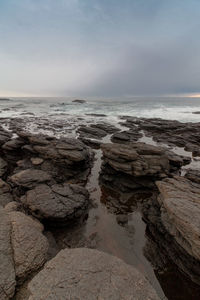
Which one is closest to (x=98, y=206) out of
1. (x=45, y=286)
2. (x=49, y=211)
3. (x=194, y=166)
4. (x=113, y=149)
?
(x=49, y=211)

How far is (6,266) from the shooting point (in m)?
2.72

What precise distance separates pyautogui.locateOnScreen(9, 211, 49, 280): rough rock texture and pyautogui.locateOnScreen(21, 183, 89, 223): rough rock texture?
0.92 meters

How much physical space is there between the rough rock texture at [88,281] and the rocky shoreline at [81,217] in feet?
0.05

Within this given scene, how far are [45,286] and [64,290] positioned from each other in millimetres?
331

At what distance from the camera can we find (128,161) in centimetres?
746

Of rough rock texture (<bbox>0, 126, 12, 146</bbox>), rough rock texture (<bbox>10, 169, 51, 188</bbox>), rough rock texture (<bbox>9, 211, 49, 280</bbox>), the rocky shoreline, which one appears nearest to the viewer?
the rocky shoreline

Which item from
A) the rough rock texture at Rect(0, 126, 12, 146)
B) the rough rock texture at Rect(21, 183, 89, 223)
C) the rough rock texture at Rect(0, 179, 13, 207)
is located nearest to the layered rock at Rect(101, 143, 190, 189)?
the rough rock texture at Rect(21, 183, 89, 223)

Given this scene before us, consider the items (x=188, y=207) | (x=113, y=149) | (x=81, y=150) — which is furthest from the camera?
(x=81, y=150)

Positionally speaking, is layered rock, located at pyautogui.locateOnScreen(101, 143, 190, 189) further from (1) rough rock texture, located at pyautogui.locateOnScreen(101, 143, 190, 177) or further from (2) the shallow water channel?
(2) the shallow water channel

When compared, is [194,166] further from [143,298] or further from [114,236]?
[143,298]

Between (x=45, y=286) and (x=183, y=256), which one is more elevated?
(x=45, y=286)

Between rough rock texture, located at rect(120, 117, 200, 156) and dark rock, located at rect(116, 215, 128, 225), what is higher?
rough rock texture, located at rect(120, 117, 200, 156)

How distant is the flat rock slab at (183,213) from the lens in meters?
3.18

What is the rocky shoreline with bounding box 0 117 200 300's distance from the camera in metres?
2.54
